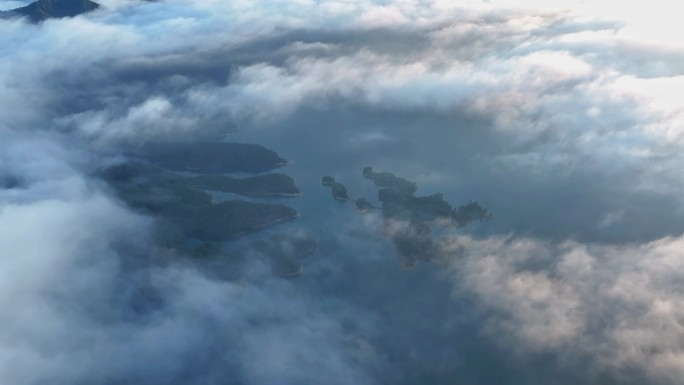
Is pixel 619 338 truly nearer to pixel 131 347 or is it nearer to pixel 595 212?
pixel 595 212

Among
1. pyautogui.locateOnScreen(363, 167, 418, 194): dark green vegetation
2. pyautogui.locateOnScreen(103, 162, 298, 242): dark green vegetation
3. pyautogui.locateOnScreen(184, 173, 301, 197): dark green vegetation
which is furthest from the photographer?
pyautogui.locateOnScreen(184, 173, 301, 197): dark green vegetation

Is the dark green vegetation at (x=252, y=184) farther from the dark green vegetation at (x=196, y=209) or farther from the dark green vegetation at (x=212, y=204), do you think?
the dark green vegetation at (x=196, y=209)

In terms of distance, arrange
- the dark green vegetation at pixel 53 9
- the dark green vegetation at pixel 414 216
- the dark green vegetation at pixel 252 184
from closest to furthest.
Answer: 1. the dark green vegetation at pixel 414 216
2. the dark green vegetation at pixel 252 184
3. the dark green vegetation at pixel 53 9

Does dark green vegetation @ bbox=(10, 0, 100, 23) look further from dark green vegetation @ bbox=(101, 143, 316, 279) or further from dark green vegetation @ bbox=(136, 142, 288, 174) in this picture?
dark green vegetation @ bbox=(136, 142, 288, 174)

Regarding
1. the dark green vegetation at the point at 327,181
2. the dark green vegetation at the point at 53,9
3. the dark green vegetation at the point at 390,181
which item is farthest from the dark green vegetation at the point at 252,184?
the dark green vegetation at the point at 53,9

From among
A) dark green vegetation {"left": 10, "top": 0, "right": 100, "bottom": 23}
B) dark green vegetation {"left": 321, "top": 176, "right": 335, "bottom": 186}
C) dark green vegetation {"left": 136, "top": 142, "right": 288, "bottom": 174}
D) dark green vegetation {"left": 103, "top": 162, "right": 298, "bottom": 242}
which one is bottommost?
dark green vegetation {"left": 103, "top": 162, "right": 298, "bottom": 242}

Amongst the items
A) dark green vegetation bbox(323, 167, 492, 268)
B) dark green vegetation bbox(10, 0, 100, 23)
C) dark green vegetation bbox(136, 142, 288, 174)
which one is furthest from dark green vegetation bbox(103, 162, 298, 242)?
dark green vegetation bbox(10, 0, 100, 23)

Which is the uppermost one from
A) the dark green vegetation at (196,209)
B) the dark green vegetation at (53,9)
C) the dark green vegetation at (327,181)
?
the dark green vegetation at (53,9)
